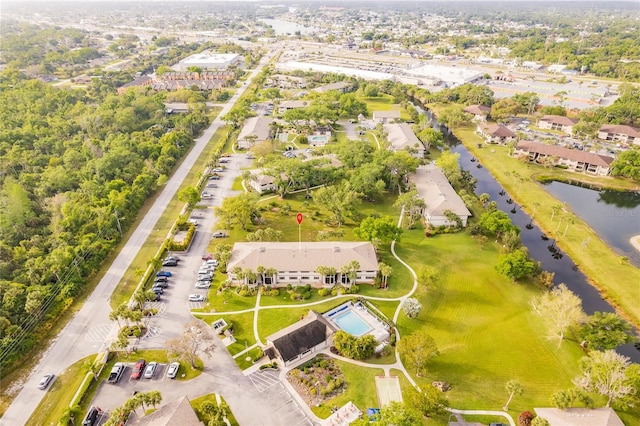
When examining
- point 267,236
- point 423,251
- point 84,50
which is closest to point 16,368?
point 267,236

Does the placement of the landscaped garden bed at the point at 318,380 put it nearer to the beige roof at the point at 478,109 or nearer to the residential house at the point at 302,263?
the residential house at the point at 302,263

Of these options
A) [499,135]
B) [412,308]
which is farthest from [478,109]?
[412,308]

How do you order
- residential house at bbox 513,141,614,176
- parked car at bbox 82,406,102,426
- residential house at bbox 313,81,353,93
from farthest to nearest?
residential house at bbox 313,81,353,93 → residential house at bbox 513,141,614,176 → parked car at bbox 82,406,102,426

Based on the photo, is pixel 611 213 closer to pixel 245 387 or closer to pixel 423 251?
pixel 423 251

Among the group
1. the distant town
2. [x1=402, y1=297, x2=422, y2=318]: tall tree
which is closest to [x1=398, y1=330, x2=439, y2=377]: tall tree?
the distant town

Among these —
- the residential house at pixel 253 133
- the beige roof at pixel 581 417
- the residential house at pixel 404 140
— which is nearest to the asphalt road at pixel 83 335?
the residential house at pixel 253 133

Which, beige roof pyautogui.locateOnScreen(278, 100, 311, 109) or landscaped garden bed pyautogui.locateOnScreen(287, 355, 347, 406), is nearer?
landscaped garden bed pyautogui.locateOnScreen(287, 355, 347, 406)

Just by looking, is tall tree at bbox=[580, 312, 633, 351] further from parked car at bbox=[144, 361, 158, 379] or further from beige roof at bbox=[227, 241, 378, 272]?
parked car at bbox=[144, 361, 158, 379]
